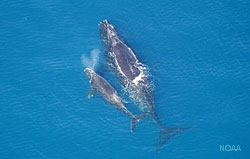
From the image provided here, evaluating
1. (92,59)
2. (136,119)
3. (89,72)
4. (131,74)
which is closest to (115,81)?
(131,74)

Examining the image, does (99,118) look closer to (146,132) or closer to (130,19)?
(146,132)

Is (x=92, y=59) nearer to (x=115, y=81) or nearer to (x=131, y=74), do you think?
(x=115, y=81)

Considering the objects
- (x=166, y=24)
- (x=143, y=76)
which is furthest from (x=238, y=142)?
(x=166, y=24)

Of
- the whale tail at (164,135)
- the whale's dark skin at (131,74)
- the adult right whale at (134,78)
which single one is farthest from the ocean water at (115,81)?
the whale's dark skin at (131,74)

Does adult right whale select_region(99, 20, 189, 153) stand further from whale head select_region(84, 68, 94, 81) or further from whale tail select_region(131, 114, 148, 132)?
whale head select_region(84, 68, 94, 81)

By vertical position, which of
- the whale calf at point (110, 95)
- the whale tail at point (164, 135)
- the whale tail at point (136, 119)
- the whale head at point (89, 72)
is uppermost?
the whale head at point (89, 72)

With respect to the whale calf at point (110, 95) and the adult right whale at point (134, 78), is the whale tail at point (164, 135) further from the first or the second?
the whale calf at point (110, 95)

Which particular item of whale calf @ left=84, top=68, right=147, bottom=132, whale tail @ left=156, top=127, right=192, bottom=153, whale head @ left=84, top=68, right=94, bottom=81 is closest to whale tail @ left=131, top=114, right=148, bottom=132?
whale calf @ left=84, top=68, right=147, bottom=132
